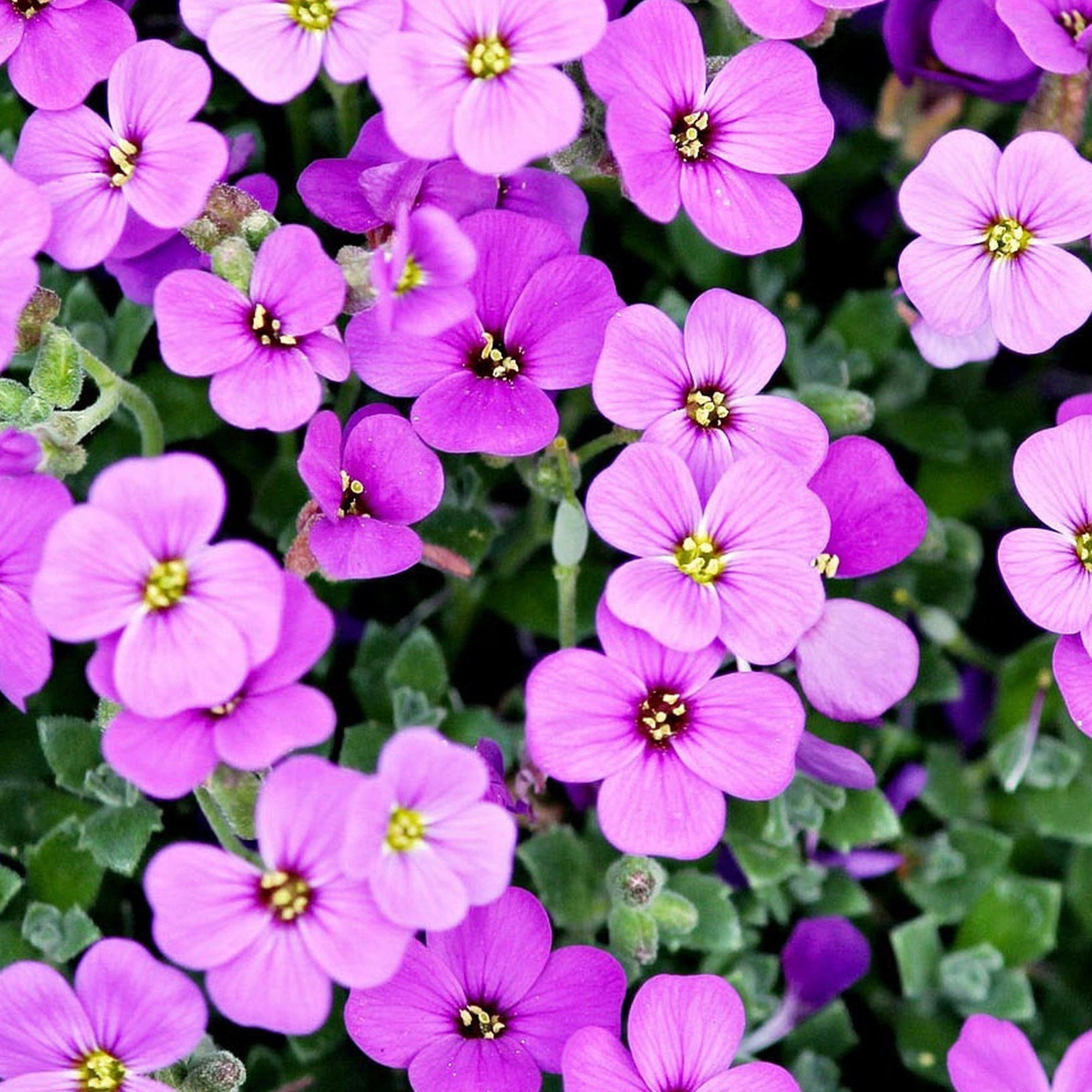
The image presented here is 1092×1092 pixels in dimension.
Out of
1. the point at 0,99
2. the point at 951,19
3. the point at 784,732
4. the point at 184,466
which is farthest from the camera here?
the point at 0,99

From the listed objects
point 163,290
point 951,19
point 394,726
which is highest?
point 951,19

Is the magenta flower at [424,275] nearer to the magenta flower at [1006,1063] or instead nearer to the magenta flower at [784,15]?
the magenta flower at [784,15]

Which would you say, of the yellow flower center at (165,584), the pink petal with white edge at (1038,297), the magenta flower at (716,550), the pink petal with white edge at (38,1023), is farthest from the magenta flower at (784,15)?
the pink petal with white edge at (38,1023)

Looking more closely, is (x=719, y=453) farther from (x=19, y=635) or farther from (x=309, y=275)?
(x=19, y=635)

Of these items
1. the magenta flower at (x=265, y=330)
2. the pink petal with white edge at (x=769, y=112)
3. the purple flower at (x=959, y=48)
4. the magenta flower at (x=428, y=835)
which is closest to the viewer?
the magenta flower at (x=428, y=835)

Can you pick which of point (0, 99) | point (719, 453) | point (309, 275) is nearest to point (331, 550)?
point (309, 275)

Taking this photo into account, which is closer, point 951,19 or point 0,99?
point 951,19
